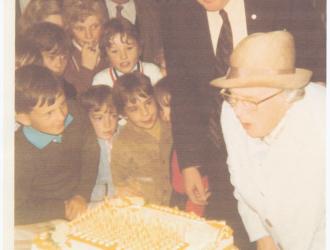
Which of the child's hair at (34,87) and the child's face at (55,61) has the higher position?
the child's face at (55,61)

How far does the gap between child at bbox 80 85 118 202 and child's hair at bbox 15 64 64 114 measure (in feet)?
0.37

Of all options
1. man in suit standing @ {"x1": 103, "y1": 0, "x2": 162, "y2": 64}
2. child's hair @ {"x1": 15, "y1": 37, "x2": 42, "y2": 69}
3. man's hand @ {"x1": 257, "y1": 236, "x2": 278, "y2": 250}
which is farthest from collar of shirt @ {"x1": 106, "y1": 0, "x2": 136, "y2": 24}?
man's hand @ {"x1": 257, "y1": 236, "x2": 278, "y2": 250}

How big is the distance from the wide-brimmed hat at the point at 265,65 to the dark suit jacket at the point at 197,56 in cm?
3

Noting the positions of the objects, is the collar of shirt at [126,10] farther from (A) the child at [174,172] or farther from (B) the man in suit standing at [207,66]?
(A) the child at [174,172]

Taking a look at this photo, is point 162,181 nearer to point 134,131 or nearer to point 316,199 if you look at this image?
point 134,131

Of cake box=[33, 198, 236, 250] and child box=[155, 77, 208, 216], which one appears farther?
child box=[155, 77, 208, 216]

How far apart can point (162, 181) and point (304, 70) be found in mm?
691

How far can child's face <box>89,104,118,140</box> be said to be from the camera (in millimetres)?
1823

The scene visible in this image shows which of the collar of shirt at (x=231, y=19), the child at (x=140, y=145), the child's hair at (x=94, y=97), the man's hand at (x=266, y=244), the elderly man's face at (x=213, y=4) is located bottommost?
the man's hand at (x=266, y=244)

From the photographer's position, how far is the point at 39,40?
1812 mm

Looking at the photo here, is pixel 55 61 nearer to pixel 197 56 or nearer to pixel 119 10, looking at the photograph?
pixel 119 10

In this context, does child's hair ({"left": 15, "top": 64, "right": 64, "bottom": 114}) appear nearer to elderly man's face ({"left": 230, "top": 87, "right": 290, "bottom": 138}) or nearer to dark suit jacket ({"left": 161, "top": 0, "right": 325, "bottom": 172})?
dark suit jacket ({"left": 161, "top": 0, "right": 325, "bottom": 172})

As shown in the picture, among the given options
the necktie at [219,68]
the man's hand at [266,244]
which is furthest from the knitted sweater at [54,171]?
the man's hand at [266,244]

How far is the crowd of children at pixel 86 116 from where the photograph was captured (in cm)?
181
